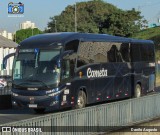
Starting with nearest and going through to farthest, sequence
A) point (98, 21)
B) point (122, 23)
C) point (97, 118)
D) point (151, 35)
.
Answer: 1. point (97, 118)
2. point (122, 23)
3. point (98, 21)
4. point (151, 35)

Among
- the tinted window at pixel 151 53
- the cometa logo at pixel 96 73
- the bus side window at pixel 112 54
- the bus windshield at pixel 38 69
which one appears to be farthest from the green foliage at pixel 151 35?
the bus windshield at pixel 38 69

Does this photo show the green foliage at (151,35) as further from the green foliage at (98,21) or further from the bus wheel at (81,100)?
the bus wheel at (81,100)

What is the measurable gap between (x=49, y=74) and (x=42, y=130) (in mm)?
7680

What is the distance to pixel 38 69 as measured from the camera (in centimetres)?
1773

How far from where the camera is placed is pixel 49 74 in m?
17.7

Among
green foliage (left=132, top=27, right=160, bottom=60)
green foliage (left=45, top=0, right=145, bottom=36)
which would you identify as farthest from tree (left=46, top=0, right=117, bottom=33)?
green foliage (left=132, top=27, right=160, bottom=60)

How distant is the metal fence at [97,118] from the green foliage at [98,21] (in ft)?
236

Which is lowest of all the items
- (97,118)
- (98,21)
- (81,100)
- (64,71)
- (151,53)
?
(81,100)

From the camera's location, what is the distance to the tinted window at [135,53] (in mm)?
24688

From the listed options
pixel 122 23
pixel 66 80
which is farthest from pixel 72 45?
pixel 122 23

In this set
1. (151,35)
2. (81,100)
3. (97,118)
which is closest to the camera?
(97,118)

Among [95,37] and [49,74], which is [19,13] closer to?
[95,37]

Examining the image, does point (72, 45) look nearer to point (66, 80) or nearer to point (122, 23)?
point (66, 80)

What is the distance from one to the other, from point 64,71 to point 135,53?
8026 mm
